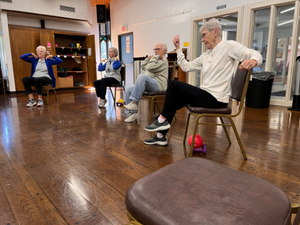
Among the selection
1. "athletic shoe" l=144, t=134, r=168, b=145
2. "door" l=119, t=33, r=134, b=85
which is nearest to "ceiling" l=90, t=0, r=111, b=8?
"door" l=119, t=33, r=134, b=85

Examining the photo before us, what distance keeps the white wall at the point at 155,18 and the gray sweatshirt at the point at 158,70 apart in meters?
2.82

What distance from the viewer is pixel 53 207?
1.13m

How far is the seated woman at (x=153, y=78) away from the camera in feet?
8.86

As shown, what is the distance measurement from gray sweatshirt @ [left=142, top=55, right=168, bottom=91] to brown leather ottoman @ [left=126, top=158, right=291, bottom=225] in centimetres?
216

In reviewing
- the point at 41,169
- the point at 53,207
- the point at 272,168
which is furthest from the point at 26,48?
the point at 272,168

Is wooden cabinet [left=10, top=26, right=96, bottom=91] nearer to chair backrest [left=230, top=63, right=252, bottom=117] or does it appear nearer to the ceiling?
the ceiling

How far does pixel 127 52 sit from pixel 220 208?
740 cm

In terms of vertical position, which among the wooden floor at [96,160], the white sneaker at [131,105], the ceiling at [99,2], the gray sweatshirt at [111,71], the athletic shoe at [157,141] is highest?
the ceiling at [99,2]

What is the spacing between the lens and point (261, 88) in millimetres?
3939

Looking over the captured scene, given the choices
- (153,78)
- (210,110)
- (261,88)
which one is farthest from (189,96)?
(261,88)

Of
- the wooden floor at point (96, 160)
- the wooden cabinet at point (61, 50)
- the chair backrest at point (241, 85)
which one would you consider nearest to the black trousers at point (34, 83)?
the wooden floor at point (96, 160)

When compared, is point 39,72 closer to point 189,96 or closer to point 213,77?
point 189,96

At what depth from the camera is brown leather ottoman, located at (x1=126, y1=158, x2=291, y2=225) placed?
1.64 ft

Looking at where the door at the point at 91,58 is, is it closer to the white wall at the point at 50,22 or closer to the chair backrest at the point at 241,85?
the white wall at the point at 50,22
